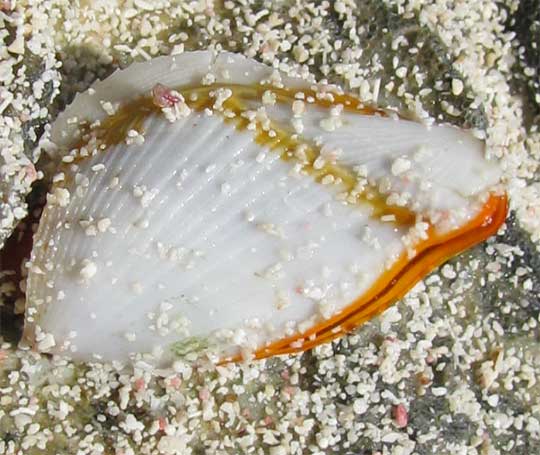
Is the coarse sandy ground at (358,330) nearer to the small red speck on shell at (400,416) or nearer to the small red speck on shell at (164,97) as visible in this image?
the small red speck on shell at (400,416)

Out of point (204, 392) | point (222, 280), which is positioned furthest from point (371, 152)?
point (204, 392)

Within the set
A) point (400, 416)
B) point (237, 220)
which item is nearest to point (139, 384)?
point (237, 220)

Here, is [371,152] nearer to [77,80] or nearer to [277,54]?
[277,54]

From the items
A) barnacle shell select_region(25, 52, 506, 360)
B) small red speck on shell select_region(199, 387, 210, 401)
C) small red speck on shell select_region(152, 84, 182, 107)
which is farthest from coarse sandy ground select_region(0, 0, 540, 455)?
small red speck on shell select_region(152, 84, 182, 107)

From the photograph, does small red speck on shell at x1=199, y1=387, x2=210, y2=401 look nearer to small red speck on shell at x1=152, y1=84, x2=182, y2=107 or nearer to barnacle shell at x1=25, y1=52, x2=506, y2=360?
barnacle shell at x1=25, y1=52, x2=506, y2=360

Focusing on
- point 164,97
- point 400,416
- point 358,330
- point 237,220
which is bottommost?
point 400,416

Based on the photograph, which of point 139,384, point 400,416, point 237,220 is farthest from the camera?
point 400,416

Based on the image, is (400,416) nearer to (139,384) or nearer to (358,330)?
(358,330)
